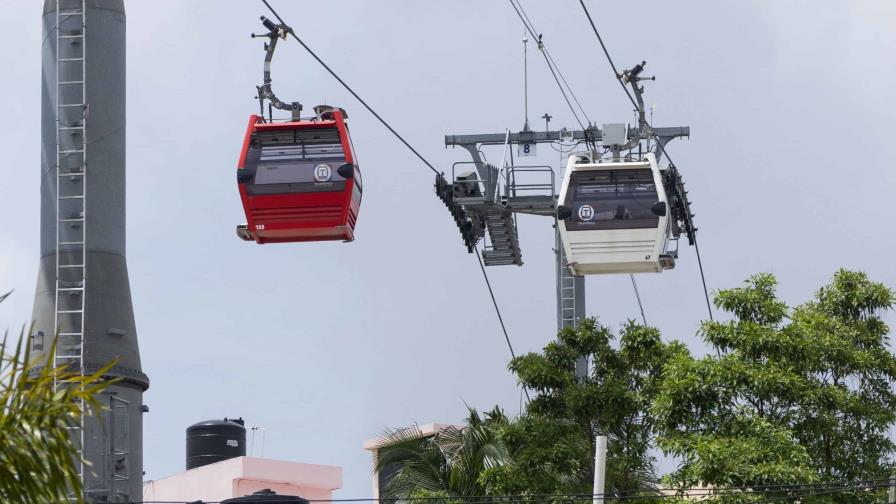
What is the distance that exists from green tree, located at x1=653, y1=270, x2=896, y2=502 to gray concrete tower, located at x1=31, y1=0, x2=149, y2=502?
23.6ft

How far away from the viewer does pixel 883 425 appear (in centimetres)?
2677

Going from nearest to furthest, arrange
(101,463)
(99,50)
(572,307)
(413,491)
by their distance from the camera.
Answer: (101,463) → (99,50) → (413,491) → (572,307)

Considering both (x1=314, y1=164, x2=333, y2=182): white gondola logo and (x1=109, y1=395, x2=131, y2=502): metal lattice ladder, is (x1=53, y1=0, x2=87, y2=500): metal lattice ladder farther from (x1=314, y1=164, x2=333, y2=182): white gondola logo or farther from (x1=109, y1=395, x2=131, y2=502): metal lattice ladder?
(x1=314, y1=164, x2=333, y2=182): white gondola logo

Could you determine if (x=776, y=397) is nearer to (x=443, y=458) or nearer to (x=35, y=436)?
(x=443, y=458)

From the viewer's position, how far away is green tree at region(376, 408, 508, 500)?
95.3ft

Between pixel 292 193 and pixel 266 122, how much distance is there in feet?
4.42

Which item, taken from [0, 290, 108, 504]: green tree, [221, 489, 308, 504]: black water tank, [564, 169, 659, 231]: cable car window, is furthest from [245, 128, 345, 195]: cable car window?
[0, 290, 108, 504]: green tree

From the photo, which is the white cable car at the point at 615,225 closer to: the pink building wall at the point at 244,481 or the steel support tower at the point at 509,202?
the steel support tower at the point at 509,202

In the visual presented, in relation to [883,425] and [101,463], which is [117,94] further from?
[883,425]

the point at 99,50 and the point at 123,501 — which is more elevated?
the point at 99,50

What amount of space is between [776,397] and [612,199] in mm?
4993

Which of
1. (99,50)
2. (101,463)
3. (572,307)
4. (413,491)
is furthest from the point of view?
(572,307)

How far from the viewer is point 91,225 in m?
25.9

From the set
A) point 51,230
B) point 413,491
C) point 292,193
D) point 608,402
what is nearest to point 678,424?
point 608,402
